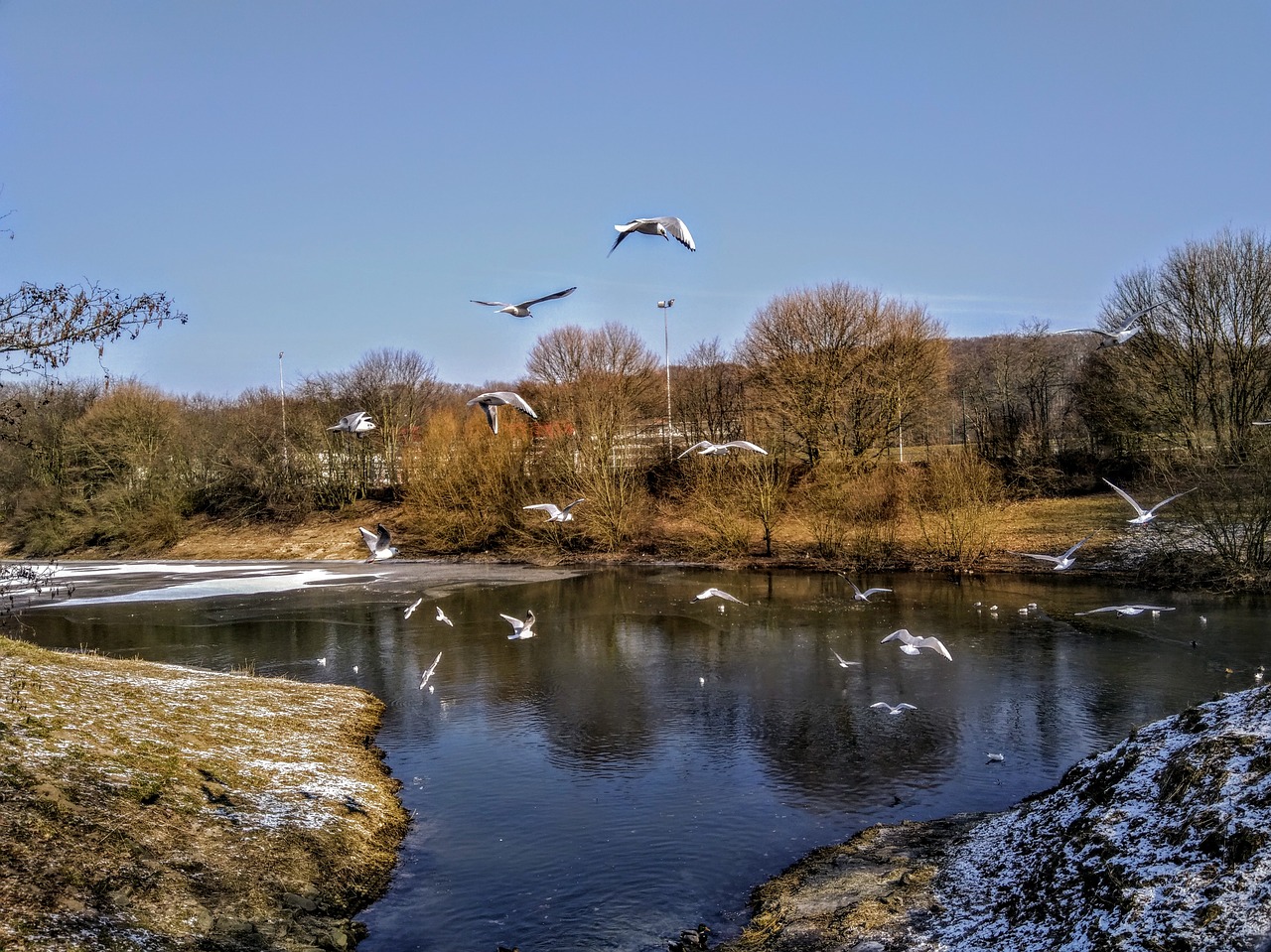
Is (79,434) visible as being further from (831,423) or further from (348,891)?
(348,891)

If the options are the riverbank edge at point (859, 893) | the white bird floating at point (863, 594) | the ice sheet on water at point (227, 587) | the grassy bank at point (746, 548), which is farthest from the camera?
the grassy bank at point (746, 548)

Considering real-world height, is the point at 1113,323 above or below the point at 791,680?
above

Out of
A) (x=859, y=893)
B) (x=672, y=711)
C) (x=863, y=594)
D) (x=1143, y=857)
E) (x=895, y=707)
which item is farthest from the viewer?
(x=863, y=594)

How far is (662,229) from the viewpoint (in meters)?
11.8

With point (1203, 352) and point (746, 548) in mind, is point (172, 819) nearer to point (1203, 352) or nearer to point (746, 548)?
point (746, 548)

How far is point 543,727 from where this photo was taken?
17.1 meters

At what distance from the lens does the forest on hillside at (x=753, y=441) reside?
128ft

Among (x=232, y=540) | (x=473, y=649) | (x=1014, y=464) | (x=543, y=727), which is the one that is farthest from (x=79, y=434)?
(x=1014, y=464)

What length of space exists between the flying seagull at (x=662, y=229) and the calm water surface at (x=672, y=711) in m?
7.40

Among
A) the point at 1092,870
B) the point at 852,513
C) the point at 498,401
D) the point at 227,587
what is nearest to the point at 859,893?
the point at 1092,870

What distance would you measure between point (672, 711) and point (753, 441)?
2785 centimetres

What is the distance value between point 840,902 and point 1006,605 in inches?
827

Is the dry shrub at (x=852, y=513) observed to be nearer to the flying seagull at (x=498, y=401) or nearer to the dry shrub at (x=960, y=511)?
the dry shrub at (x=960, y=511)

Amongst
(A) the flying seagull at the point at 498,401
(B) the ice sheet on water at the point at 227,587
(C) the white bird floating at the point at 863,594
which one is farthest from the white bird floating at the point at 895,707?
(B) the ice sheet on water at the point at 227,587
